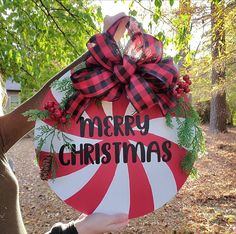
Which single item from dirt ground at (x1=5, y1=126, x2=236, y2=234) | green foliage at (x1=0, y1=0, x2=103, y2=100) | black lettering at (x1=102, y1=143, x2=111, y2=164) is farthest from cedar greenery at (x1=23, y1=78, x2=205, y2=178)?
dirt ground at (x1=5, y1=126, x2=236, y2=234)

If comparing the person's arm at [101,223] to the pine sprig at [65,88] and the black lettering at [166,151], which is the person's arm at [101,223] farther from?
the pine sprig at [65,88]

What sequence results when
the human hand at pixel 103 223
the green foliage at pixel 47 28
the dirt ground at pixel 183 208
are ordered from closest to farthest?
the human hand at pixel 103 223 < the green foliage at pixel 47 28 < the dirt ground at pixel 183 208

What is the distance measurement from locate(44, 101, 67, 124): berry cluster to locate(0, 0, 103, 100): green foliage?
125 inches

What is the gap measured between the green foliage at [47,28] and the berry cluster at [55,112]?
317 cm

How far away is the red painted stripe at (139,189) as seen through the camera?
1.15 m

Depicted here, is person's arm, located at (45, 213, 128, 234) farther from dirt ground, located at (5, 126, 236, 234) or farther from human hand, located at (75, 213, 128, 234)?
dirt ground, located at (5, 126, 236, 234)

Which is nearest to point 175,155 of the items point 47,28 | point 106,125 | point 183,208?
point 106,125

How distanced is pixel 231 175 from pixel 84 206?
7044mm

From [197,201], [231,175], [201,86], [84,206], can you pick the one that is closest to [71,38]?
[197,201]

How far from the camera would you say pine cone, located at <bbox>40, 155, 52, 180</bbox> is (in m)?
1.13

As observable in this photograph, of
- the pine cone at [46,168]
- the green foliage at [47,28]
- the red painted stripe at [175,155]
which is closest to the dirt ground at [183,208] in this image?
the green foliage at [47,28]

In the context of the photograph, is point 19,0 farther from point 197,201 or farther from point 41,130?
point 197,201

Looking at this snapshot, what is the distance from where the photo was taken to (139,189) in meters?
1.16

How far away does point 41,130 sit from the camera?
3.77 ft
